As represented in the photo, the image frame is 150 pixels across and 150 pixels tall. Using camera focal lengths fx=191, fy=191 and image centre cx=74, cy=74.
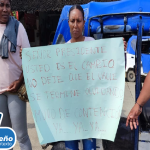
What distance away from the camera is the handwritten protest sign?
1.72 meters

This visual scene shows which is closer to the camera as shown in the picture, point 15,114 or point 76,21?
point 76,21

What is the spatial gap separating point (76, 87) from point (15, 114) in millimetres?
699

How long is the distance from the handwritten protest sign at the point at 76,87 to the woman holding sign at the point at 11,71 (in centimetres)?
17

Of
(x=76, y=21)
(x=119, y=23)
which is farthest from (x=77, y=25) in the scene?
(x=119, y=23)

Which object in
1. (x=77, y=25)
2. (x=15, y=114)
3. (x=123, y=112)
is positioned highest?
(x=77, y=25)

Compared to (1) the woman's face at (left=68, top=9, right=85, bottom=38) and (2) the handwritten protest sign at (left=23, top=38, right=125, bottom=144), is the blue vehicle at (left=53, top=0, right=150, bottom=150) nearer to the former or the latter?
(2) the handwritten protest sign at (left=23, top=38, right=125, bottom=144)

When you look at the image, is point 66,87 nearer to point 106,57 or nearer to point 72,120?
point 72,120

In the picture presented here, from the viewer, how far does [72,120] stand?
1.85 m

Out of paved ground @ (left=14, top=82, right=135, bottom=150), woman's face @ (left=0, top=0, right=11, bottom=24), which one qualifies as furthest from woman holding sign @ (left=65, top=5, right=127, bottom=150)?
paved ground @ (left=14, top=82, right=135, bottom=150)

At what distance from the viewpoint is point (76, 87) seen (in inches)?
70.9

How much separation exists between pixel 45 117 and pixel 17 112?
32cm

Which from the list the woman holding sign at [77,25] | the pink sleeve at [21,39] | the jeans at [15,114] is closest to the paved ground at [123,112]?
the jeans at [15,114]

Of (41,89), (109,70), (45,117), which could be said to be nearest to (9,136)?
(45,117)

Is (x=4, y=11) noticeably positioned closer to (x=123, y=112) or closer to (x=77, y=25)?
(x=77, y=25)
